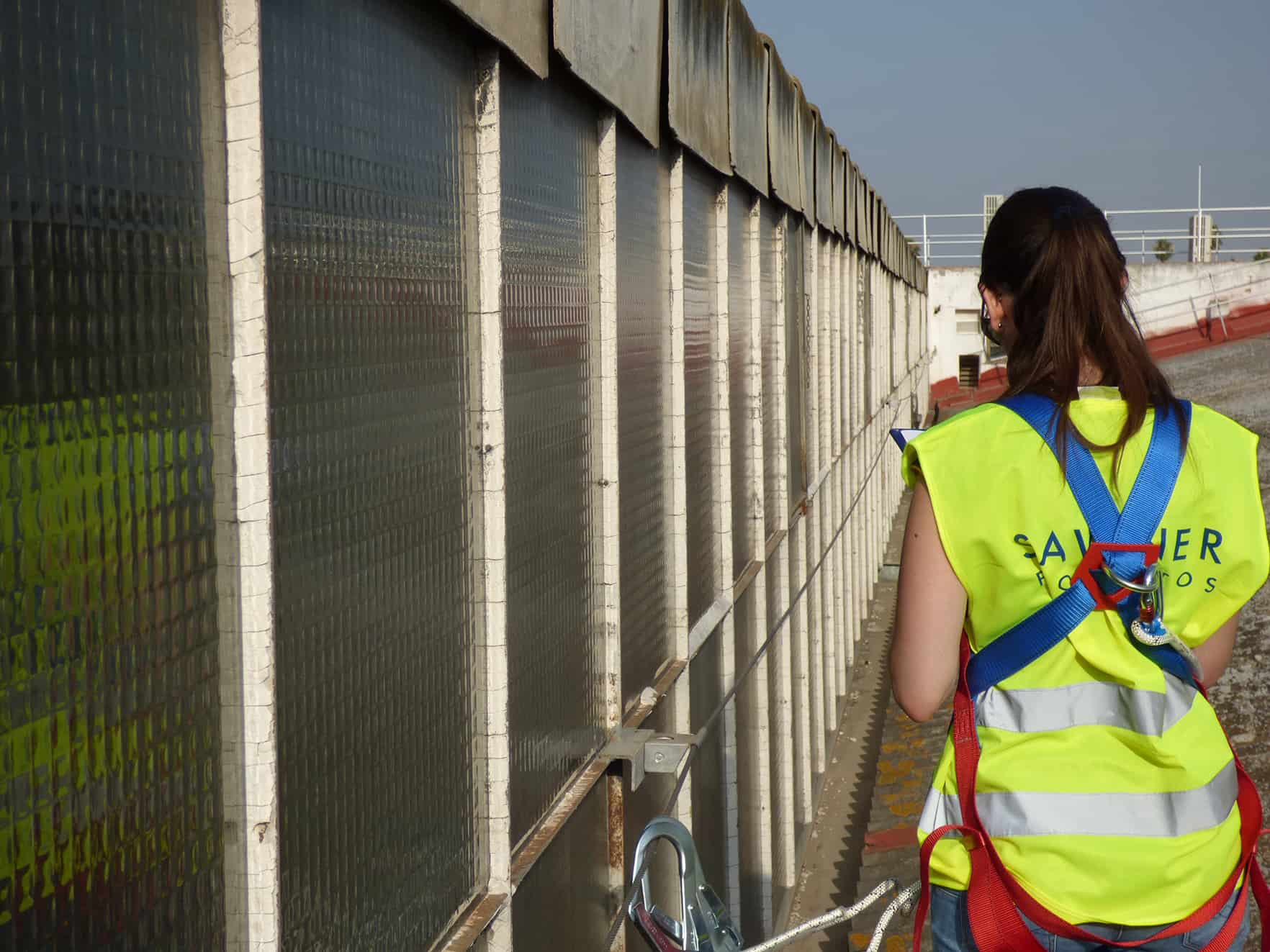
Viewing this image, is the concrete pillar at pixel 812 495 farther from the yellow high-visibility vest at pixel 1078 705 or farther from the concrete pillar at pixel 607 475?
the yellow high-visibility vest at pixel 1078 705

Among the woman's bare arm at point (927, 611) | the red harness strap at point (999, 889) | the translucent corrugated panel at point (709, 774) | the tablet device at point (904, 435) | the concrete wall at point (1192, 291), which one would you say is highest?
the concrete wall at point (1192, 291)

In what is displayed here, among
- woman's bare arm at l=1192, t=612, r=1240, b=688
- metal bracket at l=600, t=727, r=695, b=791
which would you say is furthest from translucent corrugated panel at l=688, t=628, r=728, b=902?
woman's bare arm at l=1192, t=612, r=1240, b=688

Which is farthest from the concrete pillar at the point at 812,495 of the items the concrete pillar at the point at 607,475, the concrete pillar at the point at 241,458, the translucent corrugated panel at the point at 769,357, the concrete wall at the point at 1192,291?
the concrete wall at the point at 1192,291

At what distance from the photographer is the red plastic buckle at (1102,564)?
2.23m

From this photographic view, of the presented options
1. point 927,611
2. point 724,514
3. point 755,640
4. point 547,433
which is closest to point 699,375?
point 724,514

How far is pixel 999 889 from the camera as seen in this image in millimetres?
2295

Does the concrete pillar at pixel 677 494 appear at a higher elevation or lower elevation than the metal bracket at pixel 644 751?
higher

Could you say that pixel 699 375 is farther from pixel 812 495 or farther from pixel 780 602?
pixel 812 495

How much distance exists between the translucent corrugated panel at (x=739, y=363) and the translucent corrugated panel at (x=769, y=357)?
Result: 0.35 meters

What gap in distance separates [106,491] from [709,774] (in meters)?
3.93

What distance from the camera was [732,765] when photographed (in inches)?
221

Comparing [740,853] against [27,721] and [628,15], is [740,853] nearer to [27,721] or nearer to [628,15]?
[628,15]

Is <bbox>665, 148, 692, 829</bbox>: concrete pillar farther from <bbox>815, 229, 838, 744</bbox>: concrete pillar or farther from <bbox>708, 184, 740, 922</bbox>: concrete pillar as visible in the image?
<bbox>815, 229, 838, 744</bbox>: concrete pillar

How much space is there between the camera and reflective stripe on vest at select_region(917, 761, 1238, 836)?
7.42 ft
